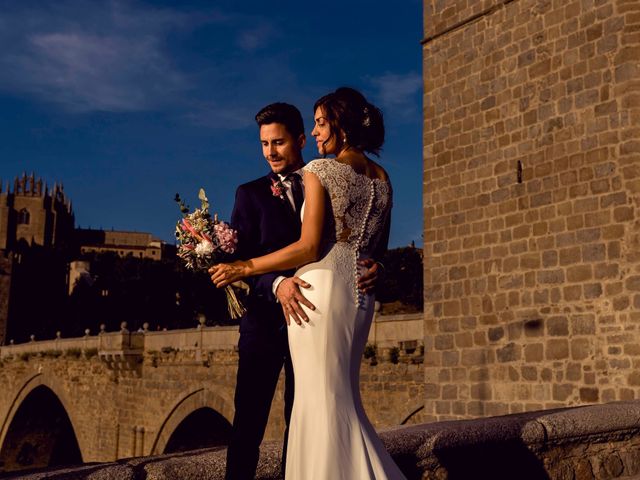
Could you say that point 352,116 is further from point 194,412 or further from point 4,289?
point 4,289

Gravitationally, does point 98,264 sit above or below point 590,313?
above

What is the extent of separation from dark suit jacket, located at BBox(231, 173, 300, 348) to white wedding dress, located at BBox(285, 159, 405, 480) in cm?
13

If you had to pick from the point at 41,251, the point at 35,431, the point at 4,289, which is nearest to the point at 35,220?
the point at 41,251

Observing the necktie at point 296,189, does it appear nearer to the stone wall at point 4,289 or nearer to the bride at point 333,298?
the bride at point 333,298

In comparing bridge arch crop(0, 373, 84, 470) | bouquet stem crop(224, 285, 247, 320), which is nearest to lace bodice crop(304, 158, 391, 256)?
bouquet stem crop(224, 285, 247, 320)

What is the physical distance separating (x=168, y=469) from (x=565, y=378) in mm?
6619

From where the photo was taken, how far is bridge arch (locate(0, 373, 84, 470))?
33.9m

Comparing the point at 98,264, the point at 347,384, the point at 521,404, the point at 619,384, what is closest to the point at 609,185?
the point at 619,384

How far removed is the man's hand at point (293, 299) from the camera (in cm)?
296

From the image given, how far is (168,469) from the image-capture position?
10.8 ft

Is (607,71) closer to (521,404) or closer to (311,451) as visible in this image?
(521,404)

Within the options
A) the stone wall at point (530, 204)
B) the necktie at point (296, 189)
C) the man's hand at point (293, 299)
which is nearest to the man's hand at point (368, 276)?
the man's hand at point (293, 299)

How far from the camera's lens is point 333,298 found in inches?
117

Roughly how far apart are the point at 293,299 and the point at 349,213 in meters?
0.38
